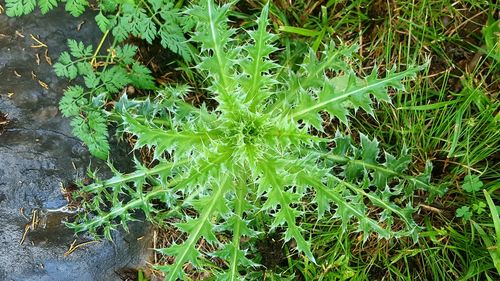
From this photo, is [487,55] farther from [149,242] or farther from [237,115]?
[149,242]

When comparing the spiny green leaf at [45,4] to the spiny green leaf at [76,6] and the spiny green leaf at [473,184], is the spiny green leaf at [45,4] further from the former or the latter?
the spiny green leaf at [473,184]

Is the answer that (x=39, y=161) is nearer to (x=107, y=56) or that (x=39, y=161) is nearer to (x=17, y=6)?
(x=107, y=56)

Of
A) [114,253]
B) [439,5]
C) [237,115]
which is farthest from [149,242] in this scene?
[439,5]

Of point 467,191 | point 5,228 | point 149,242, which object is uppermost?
point 467,191

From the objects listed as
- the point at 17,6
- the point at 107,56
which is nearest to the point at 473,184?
the point at 107,56

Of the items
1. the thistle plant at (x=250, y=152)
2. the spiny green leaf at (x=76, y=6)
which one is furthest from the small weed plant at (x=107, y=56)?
the thistle plant at (x=250, y=152)
